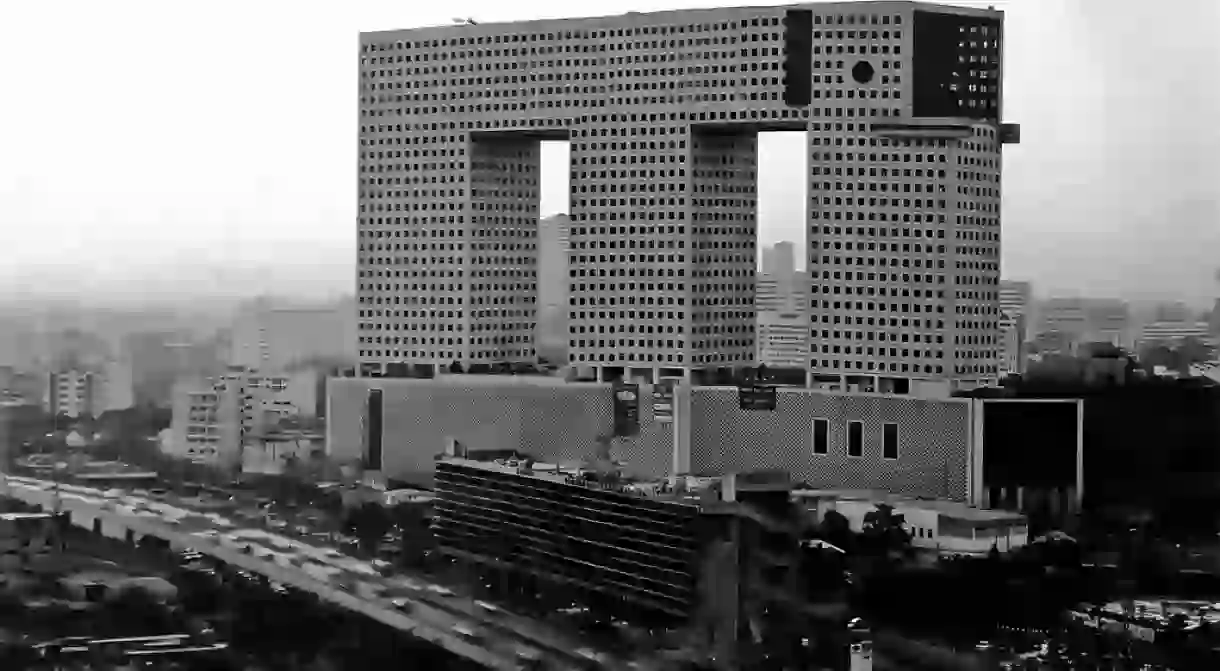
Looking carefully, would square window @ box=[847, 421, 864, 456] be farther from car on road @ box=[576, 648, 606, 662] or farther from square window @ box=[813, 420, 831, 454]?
car on road @ box=[576, 648, 606, 662]

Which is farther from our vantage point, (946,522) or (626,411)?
(626,411)

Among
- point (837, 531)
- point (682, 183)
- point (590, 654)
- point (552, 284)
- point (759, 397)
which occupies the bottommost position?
point (590, 654)

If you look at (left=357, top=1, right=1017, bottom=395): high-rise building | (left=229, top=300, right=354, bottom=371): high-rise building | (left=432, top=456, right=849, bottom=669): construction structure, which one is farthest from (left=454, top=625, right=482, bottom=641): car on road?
(left=229, top=300, right=354, bottom=371): high-rise building

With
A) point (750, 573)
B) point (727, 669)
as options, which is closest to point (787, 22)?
point (750, 573)

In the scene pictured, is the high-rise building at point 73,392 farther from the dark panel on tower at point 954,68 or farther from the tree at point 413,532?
the dark panel on tower at point 954,68

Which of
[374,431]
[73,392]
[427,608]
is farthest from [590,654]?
[73,392]

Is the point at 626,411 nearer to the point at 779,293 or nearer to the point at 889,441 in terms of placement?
the point at 889,441

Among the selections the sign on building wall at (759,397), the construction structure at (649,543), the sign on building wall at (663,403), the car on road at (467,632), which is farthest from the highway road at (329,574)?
the sign on building wall at (759,397)
